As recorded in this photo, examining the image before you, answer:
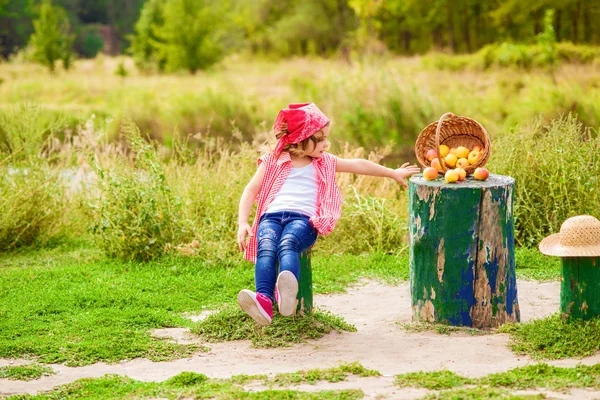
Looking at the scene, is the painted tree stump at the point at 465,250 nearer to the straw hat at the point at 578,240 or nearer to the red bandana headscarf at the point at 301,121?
the straw hat at the point at 578,240

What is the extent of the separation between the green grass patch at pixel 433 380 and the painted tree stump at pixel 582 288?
1.05 m

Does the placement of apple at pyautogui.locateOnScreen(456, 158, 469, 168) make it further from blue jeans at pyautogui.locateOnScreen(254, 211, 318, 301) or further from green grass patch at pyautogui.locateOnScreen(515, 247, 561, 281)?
green grass patch at pyautogui.locateOnScreen(515, 247, 561, 281)

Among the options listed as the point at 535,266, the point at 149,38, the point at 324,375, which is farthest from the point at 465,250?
the point at 149,38

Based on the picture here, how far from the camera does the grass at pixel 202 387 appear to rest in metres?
3.67

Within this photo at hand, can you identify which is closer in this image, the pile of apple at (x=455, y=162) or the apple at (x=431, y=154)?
the pile of apple at (x=455, y=162)

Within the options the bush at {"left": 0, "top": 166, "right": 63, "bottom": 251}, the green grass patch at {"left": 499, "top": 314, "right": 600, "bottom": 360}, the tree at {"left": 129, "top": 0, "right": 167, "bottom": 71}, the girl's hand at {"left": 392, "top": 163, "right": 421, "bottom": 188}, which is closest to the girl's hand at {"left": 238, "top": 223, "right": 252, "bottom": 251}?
the girl's hand at {"left": 392, "top": 163, "right": 421, "bottom": 188}

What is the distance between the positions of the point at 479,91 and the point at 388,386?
18.7m

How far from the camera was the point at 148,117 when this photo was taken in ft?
56.1

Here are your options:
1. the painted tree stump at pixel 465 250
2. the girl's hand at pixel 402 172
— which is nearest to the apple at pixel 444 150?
the girl's hand at pixel 402 172

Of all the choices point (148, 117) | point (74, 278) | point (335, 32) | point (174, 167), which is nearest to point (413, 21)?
point (335, 32)

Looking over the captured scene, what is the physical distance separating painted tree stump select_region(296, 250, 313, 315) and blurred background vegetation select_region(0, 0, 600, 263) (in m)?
2.07

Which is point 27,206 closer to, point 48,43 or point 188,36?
point 188,36

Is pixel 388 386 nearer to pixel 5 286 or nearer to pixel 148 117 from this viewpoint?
pixel 5 286

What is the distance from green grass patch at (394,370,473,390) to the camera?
376cm
